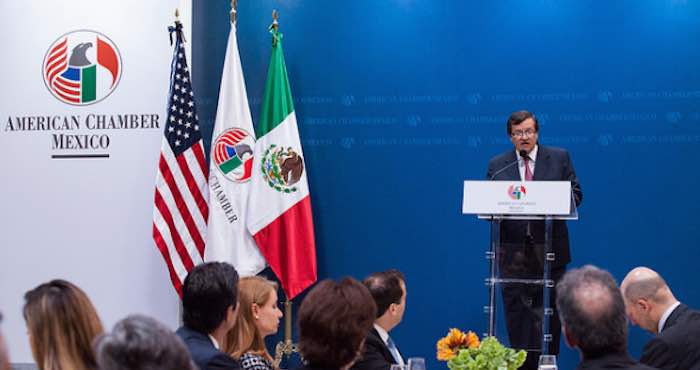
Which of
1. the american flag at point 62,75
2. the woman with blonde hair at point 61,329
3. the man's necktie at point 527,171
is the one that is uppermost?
the american flag at point 62,75

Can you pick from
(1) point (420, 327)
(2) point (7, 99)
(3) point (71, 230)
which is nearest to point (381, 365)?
(1) point (420, 327)

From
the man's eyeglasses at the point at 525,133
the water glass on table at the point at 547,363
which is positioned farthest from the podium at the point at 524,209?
the water glass on table at the point at 547,363

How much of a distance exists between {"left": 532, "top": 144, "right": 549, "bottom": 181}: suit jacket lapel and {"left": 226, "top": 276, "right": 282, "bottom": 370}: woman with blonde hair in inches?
74.6

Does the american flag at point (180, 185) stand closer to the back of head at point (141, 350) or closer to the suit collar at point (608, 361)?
the suit collar at point (608, 361)

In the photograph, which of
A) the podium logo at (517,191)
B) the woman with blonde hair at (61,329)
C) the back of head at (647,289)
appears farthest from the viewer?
the podium logo at (517,191)

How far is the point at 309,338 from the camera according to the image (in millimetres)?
2768

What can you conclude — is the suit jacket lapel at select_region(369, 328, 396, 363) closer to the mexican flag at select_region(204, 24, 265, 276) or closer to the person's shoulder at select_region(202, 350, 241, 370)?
the person's shoulder at select_region(202, 350, 241, 370)

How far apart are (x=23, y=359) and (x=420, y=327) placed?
9.29ft

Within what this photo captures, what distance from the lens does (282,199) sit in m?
6.55

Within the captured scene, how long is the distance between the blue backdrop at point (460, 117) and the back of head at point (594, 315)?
355 cm

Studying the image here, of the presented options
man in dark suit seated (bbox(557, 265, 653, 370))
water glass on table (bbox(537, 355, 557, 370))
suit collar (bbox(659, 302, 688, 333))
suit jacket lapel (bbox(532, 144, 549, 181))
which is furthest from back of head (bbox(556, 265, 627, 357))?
suit jacket lapel (bbox(532, 144, 549, 181))

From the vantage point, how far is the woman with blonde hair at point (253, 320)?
3.94 m

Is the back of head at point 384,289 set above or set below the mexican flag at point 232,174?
below

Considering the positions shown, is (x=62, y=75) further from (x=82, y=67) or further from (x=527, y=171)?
(x=527, y=171)
